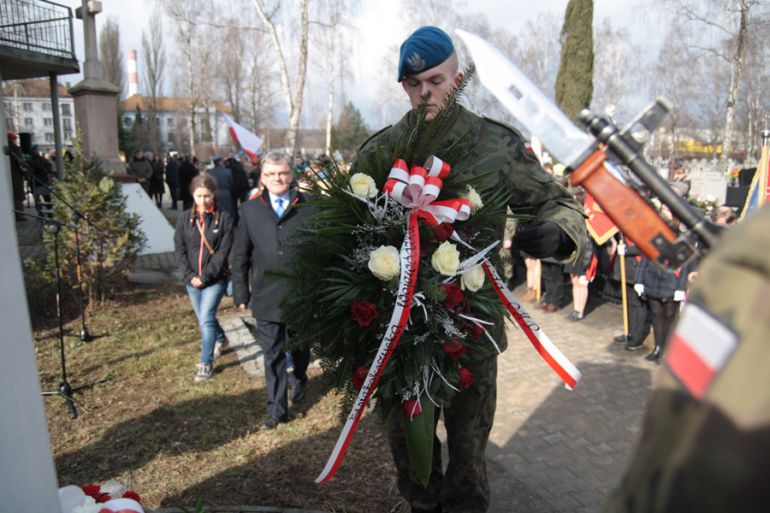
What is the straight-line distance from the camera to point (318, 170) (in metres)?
2.45

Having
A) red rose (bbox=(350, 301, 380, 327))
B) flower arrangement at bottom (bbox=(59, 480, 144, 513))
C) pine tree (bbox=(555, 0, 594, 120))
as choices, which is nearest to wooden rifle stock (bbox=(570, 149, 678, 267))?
red rose (bbox=(350, 301, 380, 327))

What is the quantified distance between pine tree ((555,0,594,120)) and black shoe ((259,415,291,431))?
2492 centimetres

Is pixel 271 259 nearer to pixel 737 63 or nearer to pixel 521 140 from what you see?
pixel 521 140

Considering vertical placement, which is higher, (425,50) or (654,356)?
(425,50)

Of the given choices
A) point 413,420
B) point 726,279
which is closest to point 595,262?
point 413,420

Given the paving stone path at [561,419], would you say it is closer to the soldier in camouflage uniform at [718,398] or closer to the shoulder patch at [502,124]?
the shoulder patch at [502,124]

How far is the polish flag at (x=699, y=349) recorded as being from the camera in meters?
0.61

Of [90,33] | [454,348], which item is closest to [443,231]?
[454,348]

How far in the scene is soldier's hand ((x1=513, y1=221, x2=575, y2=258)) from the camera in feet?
7.15

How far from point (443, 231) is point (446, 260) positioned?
13 cm

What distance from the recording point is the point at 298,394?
5070 millimetres

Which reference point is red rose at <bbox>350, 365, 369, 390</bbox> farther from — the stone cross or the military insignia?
the stone cross

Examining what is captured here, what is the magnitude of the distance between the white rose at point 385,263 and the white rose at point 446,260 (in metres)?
0.14

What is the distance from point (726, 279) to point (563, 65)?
97.7ft
